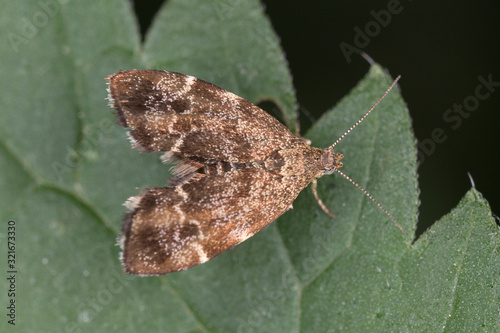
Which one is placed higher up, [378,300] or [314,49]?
[314,49]

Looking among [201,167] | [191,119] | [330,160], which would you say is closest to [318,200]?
[330,160]

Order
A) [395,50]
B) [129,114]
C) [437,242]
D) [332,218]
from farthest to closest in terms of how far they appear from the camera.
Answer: [395,50]
[332,218]
[129,114]
[437,242]

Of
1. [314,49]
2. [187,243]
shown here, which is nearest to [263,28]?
[314,49]

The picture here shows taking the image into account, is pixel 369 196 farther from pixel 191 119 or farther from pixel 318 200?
pixel 191 119

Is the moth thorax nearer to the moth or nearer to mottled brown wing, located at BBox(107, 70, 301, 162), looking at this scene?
the moth

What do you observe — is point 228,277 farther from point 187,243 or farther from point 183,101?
point 183,101

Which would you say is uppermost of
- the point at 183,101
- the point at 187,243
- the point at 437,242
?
the point at 437,242
